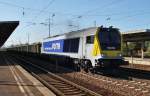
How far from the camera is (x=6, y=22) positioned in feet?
131

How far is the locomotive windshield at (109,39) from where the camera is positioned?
22.4 m

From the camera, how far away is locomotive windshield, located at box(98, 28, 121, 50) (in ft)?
73.5

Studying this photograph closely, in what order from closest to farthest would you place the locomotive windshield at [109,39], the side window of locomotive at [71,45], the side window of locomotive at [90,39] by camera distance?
the locomotive windshield at [109,39] → the side window of locomotive at [90,39] → the side window of locomotive at [71,45]

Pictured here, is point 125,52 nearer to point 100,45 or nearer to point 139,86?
point 100,45

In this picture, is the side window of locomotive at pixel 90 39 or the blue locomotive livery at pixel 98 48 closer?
the blue locomotive livery at pixel 98 48

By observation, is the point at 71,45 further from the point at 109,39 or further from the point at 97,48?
the point at 97,48

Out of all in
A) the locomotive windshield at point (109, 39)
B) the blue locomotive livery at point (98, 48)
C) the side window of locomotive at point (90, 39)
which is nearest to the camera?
the blue locomotive livery at point (98, 48)

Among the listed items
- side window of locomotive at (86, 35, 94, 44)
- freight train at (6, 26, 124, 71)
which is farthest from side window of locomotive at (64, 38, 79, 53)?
side window of locomotive at (86, 35, 94, 44)

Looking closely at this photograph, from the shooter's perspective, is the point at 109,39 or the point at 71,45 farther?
the point at 71,45

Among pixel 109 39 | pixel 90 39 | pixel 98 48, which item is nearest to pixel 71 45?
pixel 90 39

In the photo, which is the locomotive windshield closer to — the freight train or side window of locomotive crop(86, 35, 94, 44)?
the freight train

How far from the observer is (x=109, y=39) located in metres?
22.8

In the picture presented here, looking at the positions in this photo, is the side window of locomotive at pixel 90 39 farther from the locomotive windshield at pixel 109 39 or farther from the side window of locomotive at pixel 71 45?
the side window of locomotive at pixel 71 45

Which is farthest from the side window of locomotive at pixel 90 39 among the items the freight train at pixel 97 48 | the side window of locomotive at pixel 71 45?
the side window of locomotive at pixel 71 45
